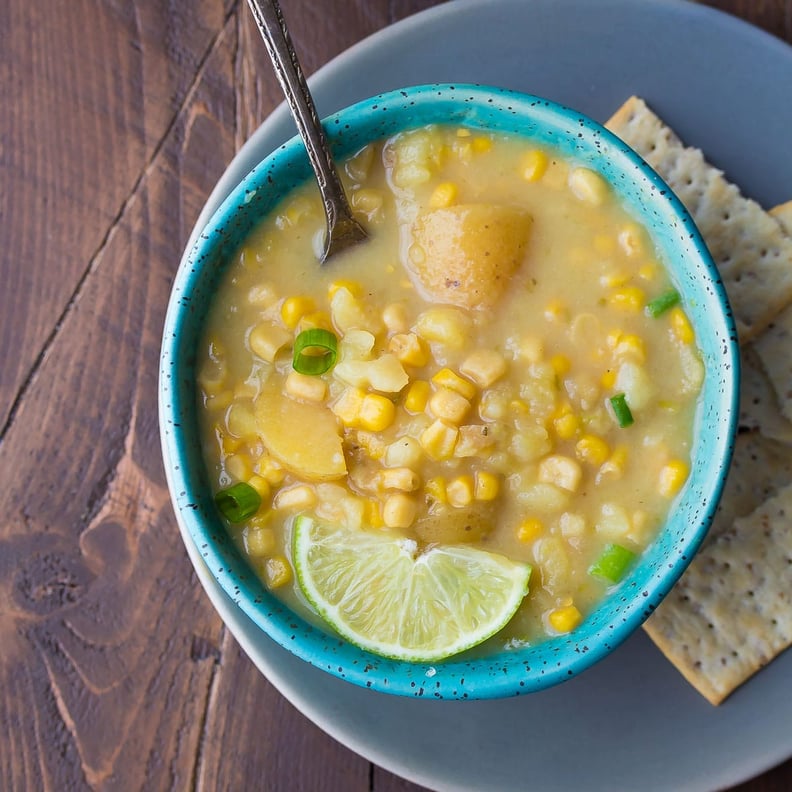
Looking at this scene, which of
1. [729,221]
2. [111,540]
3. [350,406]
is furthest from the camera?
[111,540]

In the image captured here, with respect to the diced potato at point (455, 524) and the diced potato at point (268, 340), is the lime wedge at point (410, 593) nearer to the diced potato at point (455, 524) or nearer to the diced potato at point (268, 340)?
the diced potato at point (455, 524)

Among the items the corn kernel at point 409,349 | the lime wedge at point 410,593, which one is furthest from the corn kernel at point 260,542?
the corn kernel at point 409,349

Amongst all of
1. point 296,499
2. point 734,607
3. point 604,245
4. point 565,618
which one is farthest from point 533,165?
point 734,607

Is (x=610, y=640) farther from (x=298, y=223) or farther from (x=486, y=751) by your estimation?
(x=298, y=223)

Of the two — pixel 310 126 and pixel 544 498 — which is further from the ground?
pixel 310 126

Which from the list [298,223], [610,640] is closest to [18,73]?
[298,223]

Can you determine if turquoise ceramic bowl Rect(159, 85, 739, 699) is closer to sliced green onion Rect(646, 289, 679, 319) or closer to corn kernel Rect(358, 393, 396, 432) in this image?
sliced green onion Rect(646, 289, 679, 319)

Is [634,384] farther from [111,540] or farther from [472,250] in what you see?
[111,540]

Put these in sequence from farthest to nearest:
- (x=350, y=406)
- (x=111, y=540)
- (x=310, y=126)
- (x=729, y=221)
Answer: (x=111, y=540) → (x=729, y=221) → (x=350, y=406) → (x=310, y=126)
